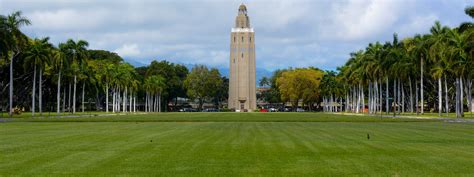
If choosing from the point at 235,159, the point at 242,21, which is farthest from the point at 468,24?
the point at 242,21

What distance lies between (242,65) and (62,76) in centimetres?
7019

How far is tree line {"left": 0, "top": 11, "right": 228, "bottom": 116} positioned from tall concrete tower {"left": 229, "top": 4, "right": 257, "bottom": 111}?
12909mm

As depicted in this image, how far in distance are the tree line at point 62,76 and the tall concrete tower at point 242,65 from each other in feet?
42.4

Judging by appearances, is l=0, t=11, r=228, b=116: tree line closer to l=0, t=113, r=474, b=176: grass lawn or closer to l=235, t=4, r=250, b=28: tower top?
l=235, t=4, r=250, b=28: tower top

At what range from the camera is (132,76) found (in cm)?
15412

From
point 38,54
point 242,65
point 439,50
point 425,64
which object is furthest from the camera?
point 242,65

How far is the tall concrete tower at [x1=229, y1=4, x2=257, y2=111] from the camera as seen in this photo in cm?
18000

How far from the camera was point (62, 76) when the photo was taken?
119 m

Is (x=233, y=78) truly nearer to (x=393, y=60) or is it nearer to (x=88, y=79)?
(x=88, y=79)

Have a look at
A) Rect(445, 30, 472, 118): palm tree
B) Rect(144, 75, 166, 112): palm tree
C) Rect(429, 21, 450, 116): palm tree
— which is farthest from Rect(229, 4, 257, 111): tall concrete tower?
Rect(445, 30, 472, 118): palm tree

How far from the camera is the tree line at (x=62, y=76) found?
8888 cm

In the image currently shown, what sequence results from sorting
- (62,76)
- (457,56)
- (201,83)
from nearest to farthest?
(457,56), (62,76), (201,83)

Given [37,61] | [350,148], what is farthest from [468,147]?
[37,61]

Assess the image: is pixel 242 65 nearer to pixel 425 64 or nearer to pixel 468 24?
pixel 425 64
